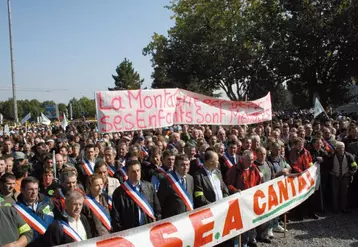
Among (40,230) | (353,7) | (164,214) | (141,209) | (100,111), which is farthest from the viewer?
(353,7)

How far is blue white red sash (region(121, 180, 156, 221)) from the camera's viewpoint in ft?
13.8

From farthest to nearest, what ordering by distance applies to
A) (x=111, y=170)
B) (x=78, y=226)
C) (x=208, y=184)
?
(x=111, y=170) → (x=208, y=184) → (x=78, y=226)

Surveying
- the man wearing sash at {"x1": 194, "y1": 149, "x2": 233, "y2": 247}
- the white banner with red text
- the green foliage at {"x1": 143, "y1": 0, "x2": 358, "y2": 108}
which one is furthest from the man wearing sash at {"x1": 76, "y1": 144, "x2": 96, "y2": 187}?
the green foliage at {"x1": 143, "y1": 0, "x2": 358, "y2": 108}

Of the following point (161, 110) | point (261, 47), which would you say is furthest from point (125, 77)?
point (161, 110)

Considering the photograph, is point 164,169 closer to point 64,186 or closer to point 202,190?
point 202,190

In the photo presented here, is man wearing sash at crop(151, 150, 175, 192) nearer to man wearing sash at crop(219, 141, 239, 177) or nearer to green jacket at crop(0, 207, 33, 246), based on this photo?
man wearing sash at crop(219, 141, 239, 177)

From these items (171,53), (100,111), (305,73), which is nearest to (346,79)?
(305,73)

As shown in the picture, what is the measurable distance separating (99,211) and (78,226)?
490 millimetres

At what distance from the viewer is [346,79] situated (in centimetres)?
2964

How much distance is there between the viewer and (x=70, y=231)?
3377mm

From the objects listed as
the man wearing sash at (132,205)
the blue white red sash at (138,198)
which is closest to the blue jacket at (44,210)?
the man wearing sash at (132,205)

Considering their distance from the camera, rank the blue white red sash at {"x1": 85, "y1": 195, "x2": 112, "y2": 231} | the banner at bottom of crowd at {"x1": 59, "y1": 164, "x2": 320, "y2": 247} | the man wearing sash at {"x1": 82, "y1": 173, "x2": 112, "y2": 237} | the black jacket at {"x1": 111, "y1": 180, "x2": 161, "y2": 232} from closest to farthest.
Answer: the banner at bottom of crowd at {"x1": 59, "y1": 164, "x2": 320, "y2": 247}
the man wearing sash at {"x1": 82, "y1": 173, "x2": 112, "y2": 237}
the blue white red sash at {"x1": 85, "y1": 195, "x2": 112, "y2": 231}
the black jacket at {"x1": 111, "y1": 180, "x2": 161, "y2": 232}

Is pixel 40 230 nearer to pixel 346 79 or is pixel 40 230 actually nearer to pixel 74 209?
pixel 74 209

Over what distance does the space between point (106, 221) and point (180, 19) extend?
1159 inches
